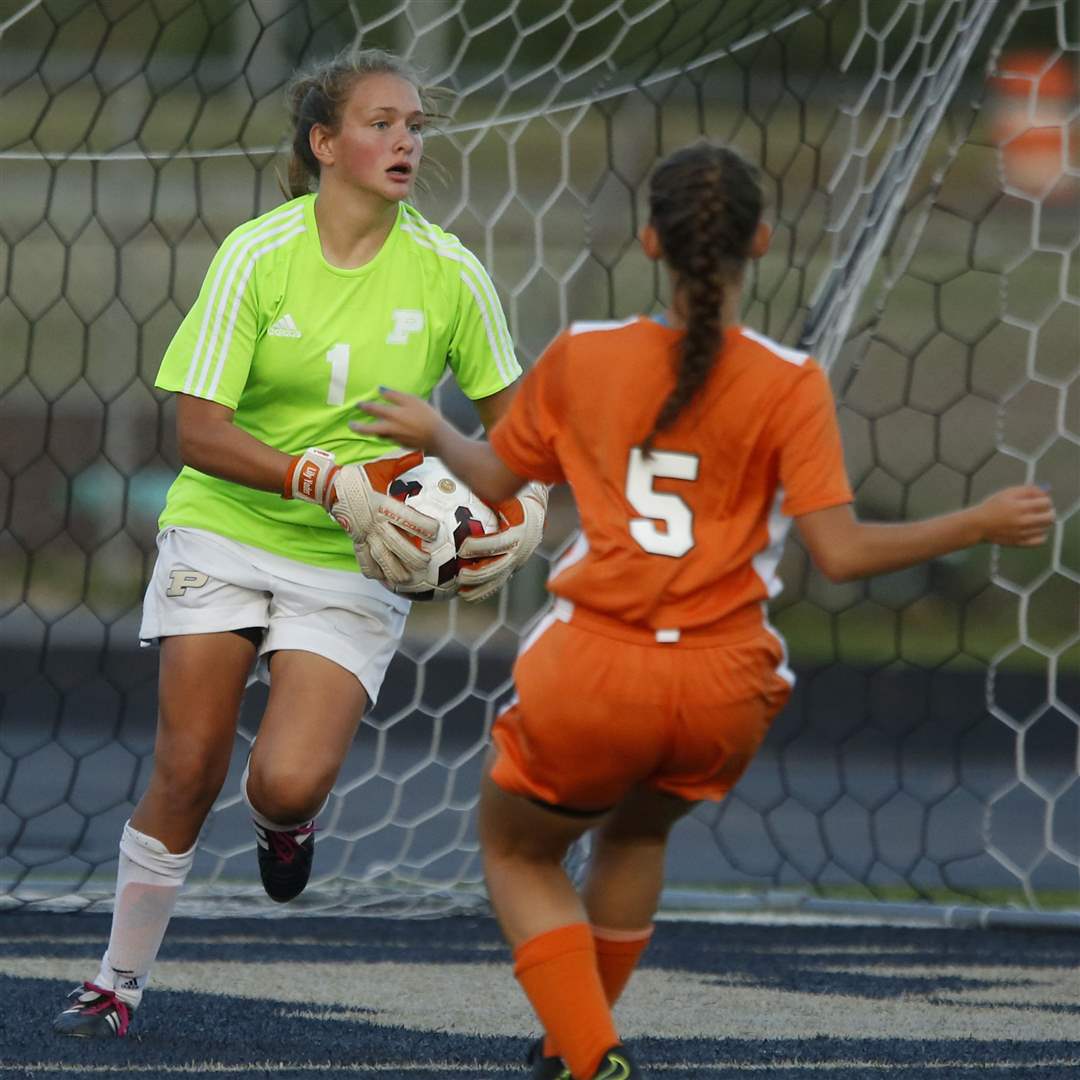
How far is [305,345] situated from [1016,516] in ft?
4.95

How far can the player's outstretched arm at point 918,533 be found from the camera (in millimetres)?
2580

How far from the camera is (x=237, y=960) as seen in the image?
14.4ft

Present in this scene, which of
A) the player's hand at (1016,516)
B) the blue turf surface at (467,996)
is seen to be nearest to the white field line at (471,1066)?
the blue turf surface at (467,996)

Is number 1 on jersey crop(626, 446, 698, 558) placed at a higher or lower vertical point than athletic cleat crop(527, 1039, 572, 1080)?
higher

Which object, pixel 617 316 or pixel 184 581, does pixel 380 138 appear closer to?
pixel 184 581

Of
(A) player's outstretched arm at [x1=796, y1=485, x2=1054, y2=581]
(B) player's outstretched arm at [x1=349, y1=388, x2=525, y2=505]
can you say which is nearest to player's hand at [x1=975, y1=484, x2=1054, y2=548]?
(A) player's outstretched arm at [x1=796, y1=485, x2=1054, y2=581]

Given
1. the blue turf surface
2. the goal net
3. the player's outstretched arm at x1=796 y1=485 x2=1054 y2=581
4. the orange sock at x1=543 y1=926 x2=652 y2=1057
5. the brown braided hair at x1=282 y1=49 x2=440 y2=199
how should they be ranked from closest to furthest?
the player's outstretched arm at x1=796 y1=485 x2=1054 y2=581
the orange sock at x1=543 y1=926 x2=652 y2=1057
the blue turf surface
the brown braided hair at x1=282 y1=49 x2=440 y2=199
the goal net

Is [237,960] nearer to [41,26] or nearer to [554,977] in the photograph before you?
[554,977]

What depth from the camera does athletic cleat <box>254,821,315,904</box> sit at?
12.2 ft

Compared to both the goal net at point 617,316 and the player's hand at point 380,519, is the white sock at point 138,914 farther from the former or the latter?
the goal net at point 617,316

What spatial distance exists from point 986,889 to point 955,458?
337 inches

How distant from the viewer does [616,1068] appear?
2691 millimetres

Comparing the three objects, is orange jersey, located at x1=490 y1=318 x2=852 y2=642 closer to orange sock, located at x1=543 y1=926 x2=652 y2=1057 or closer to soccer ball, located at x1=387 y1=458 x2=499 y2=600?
orange sock, located at x1=543 y1=926 x2=652 y2=1057

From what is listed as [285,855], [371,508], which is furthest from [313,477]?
[285,855]
